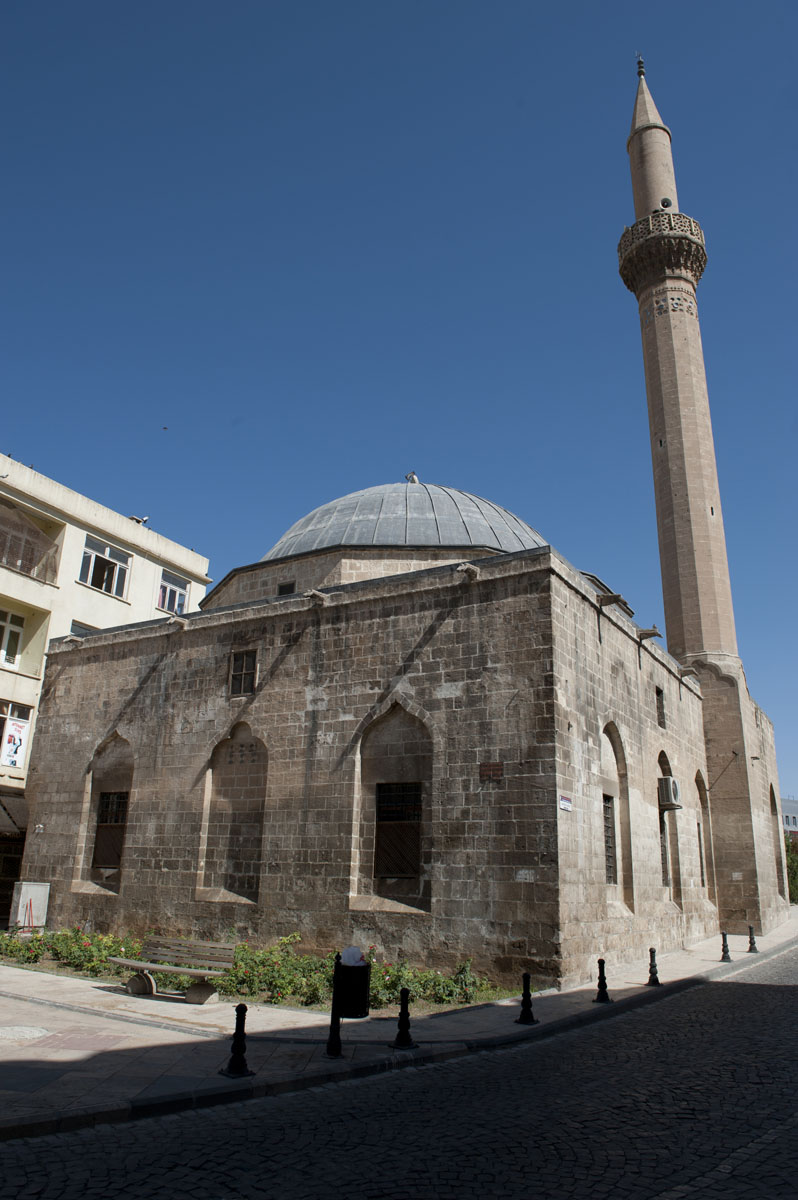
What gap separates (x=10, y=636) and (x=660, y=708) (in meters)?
16.0

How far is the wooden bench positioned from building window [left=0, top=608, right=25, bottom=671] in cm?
1046

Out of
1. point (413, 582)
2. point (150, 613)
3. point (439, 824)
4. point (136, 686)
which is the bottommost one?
point (439, 824)

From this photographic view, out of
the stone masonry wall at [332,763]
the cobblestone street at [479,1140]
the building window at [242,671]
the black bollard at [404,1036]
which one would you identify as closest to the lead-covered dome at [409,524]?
the building window at [242,671]

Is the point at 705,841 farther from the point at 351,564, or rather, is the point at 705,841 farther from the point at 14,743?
the point at 14,743

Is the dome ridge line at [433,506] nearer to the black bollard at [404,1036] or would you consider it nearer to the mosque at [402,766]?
the mosque at [402,766]

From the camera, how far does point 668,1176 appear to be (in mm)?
4547

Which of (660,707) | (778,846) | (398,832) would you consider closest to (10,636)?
(398,832)

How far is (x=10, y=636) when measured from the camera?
2094 cm

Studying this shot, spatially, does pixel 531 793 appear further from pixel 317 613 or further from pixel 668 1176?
Result: pixel 668 1176

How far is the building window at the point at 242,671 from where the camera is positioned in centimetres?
1515

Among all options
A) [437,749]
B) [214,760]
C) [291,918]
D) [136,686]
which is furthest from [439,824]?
[136,686]

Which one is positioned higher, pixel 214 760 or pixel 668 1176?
pixel 214 760

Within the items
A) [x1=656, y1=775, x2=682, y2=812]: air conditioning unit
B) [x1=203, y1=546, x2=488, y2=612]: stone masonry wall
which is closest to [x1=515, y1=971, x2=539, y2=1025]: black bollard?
[x1=656, y1=775, x2=682, y2=812]: air conditioning unit

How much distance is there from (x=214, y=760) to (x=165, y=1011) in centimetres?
606
